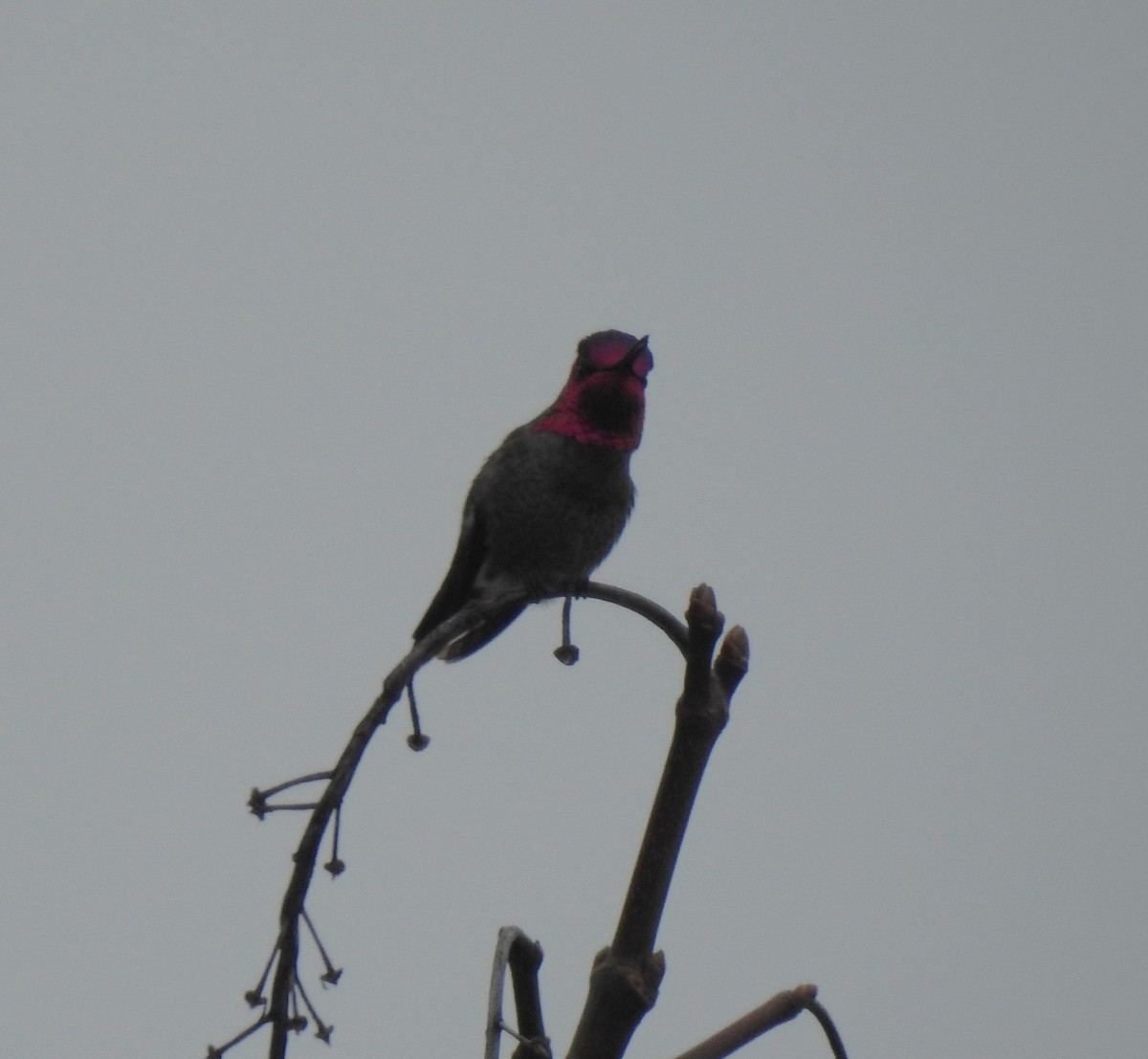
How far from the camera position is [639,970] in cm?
218

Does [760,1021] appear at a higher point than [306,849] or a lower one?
lower

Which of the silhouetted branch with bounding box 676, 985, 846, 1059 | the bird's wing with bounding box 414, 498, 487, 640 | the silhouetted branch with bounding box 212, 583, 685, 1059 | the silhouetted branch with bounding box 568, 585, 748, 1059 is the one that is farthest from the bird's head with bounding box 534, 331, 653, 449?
the silhouetted branch with bounding box 676, 985, 846, 1059

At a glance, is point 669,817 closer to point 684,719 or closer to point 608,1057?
point 684,719

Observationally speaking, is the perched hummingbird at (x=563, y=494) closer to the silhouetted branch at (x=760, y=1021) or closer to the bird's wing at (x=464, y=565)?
the bird's wing at (x=464, y=565)

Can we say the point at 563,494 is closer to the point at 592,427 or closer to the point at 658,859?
the point at 592,427

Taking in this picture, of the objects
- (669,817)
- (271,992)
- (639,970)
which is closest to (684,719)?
(669,817)

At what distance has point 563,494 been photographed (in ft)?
17.4

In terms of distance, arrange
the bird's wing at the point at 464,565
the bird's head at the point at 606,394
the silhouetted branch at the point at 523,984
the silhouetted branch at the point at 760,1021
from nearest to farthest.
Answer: the silhouetted branch at the point at 760,1021 < the silhouetted branch at the point at 523,984 < the bird's head at the point at 606,394 < the bird's wing at the point at 464,565

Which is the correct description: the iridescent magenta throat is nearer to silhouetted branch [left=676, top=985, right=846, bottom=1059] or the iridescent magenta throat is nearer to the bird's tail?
the bird's tail

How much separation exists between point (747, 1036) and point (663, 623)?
3.54 ft

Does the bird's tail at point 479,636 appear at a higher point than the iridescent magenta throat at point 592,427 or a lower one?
lower

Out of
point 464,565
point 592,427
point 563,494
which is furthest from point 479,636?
point 592,427

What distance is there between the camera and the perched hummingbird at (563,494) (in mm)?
5234

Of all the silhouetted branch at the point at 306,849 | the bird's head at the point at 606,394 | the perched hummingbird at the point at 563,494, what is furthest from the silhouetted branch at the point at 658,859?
the bird's head at the point at 606,394
